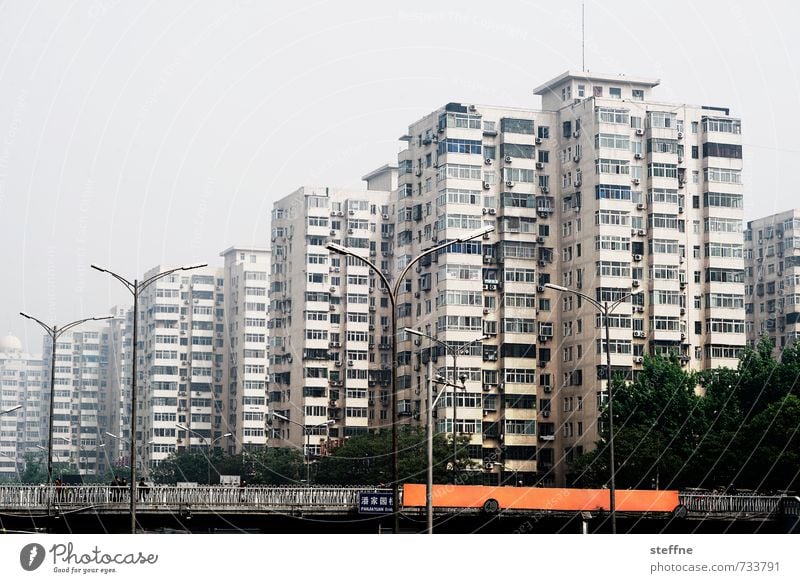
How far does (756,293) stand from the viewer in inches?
3332

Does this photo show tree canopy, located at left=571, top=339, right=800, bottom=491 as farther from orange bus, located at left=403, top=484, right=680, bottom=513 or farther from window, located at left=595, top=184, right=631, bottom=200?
orange bus, located at left=403, top=484, right=680, bottom=513

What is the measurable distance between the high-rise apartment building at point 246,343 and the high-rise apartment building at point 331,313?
14.4m

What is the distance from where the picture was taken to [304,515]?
1284 inches

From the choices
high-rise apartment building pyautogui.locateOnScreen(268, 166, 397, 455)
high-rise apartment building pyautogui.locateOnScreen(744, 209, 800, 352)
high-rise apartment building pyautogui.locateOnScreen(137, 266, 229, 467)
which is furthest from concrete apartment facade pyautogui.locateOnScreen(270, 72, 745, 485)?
high-rise apartment building pyautogui.locateOnScreen(137, 266, 229, 467)

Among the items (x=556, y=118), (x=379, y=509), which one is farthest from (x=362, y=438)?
(x=379, y=509)

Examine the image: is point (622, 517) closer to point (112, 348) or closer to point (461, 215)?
point (461, 215)

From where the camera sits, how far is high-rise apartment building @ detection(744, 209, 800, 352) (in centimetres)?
8100

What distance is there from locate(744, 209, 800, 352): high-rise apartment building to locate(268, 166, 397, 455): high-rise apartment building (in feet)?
87.9

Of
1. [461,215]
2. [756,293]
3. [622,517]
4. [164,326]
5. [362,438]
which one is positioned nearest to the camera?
[622,517]

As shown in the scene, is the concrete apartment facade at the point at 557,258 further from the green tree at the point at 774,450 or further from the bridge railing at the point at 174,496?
the bridge railing at the point at 174,496

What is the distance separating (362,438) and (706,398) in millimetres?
16174

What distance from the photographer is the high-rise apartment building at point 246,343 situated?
8750 cm

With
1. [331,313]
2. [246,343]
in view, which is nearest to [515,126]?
[331,313]

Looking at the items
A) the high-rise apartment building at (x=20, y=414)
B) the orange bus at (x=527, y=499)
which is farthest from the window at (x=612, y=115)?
the high-rise apartment building at (x=20, y=414)
